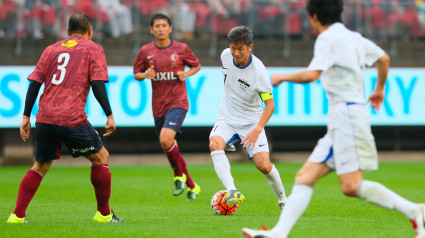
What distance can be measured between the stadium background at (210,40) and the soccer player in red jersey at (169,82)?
7571mm

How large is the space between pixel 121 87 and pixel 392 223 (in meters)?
12.0

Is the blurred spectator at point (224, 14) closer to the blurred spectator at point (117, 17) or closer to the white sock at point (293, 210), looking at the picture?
the blurred spectator at point (117, 17)

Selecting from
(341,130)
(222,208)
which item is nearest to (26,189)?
(222,208)

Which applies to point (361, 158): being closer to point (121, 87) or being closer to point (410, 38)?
point (121, 87)

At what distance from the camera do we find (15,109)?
18.0 meters

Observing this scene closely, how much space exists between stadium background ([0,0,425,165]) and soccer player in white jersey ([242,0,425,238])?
13109mm

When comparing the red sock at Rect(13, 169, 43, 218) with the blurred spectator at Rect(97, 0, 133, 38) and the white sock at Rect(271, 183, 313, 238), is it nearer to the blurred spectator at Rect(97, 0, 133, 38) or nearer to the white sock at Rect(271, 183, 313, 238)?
the white sock at Rect(271, 183, 313, 238)

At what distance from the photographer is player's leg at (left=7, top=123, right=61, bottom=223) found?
7.48 meters

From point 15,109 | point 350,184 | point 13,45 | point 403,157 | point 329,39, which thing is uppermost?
point 329,39

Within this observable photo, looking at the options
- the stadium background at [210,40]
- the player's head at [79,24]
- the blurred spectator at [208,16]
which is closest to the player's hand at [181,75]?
the player's head at [79,24]

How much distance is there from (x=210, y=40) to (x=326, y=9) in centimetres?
1452

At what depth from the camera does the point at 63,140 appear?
7512 millimetres

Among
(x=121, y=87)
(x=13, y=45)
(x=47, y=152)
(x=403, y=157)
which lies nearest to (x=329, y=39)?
(x=47, y=152)

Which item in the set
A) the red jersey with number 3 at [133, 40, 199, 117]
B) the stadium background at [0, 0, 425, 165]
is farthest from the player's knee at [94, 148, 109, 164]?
the stadium background at [0, 0, 425, 165]
